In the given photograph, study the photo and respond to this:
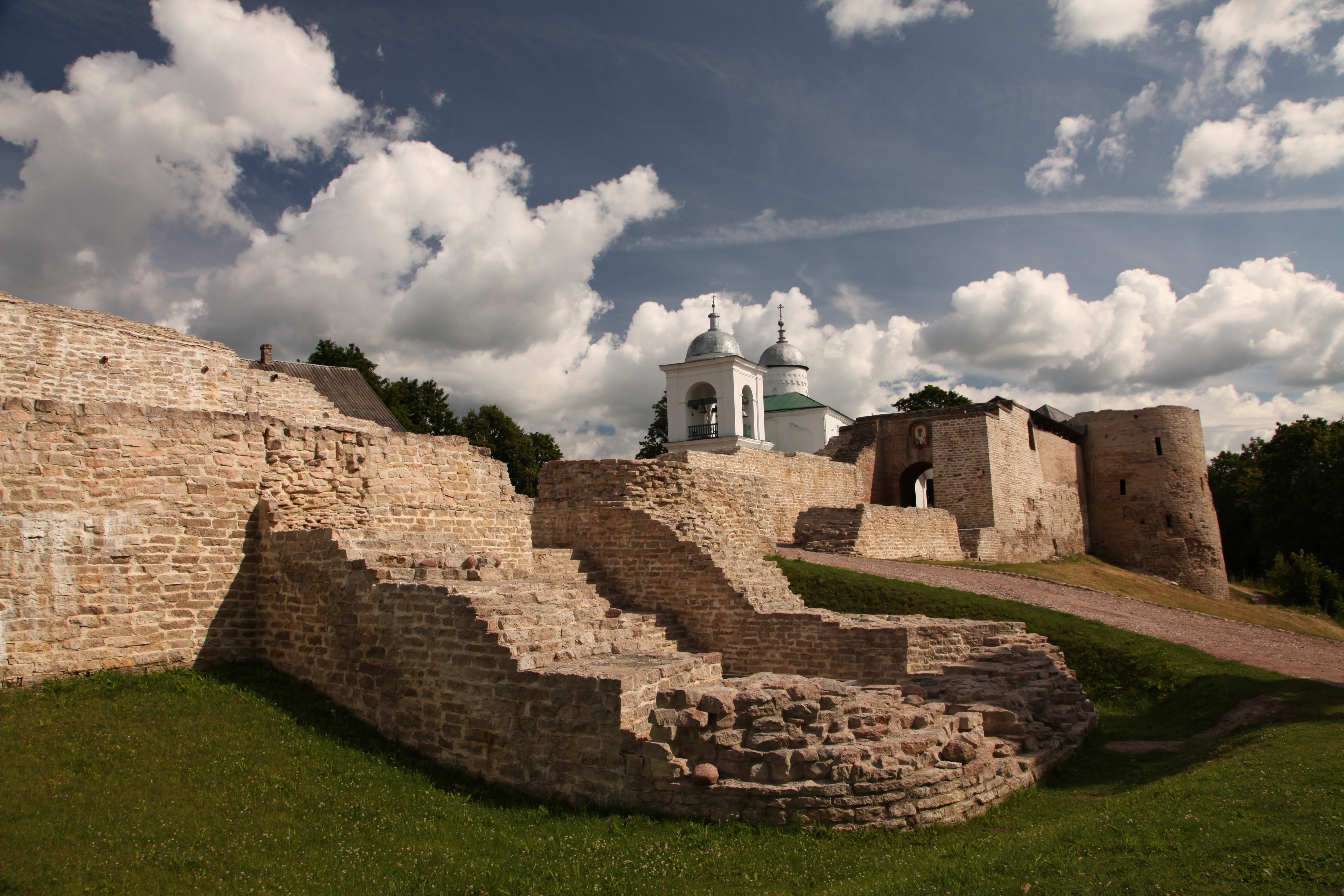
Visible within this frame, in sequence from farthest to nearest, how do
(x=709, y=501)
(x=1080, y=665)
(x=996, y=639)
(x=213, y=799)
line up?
(x=709, y=501) → (x=1080, y=665) → (x=996, y=639) → (x=213, y=799)

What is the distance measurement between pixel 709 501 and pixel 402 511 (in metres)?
5.74

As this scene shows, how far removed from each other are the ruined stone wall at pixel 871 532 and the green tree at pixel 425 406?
25850 millimetres

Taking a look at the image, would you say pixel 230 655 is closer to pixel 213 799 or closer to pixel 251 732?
pixel 251 732

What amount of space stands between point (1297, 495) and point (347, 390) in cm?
4349

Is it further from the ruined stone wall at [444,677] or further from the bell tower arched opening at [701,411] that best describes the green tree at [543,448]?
the ruined stone wall at [444,677]

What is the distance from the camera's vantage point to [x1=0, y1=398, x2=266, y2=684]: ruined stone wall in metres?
7.81

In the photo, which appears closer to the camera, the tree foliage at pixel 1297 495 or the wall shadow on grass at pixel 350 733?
the wall shadow on grass at pixel 350 733

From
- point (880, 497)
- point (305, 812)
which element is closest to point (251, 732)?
point (305, 812)

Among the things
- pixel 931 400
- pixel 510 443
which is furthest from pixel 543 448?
pixel 931 400

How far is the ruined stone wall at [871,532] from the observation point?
22734 mm

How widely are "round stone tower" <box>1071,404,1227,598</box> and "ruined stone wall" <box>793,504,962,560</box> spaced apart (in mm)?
17617

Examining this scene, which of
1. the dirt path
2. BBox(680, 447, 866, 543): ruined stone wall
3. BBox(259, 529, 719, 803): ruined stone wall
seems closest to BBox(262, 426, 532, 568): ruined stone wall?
BBox(259, 529, 719, 803): ruined stone wall

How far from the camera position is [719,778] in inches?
256

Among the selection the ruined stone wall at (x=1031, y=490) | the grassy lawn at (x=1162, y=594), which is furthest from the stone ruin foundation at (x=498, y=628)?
the ruined stone wall at (x=1031, y=490)
